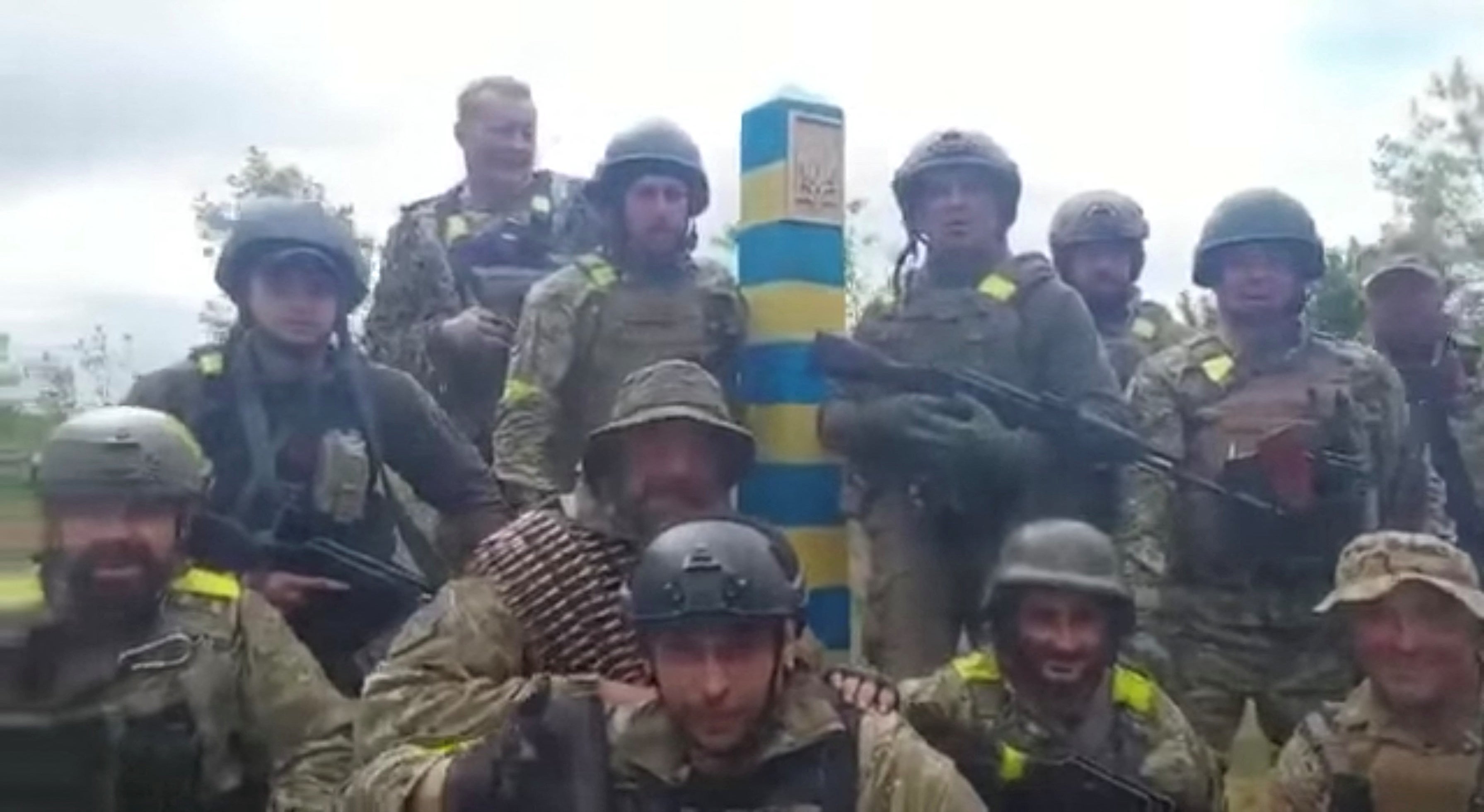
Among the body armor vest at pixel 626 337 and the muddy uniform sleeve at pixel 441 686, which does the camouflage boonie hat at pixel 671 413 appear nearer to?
the muddy uniform sleeve at pixel 441 686

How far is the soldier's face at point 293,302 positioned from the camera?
618 cm

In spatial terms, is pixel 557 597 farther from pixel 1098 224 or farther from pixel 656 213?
pixel 1098 224

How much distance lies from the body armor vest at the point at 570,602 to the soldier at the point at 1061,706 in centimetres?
85

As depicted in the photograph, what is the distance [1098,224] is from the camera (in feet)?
26.7

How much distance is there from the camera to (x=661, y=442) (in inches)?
203

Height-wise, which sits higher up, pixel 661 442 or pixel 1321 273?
pixel 1321 273

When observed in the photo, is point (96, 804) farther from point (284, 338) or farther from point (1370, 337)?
point (1370, 337)

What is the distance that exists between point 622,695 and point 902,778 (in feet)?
2.18

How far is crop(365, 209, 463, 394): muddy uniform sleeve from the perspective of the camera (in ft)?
26.2

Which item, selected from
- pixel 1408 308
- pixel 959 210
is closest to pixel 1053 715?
pixel 959 210

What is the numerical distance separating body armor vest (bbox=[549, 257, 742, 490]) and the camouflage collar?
2.56 metres

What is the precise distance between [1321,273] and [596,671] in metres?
3.38

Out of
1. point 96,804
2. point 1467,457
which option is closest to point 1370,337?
point 1467,457

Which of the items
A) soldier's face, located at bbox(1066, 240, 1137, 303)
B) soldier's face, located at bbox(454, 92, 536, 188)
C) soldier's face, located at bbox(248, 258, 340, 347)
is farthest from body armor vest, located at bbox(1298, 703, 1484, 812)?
soldier's face, located at bbox(454, 92, 536, 188)
